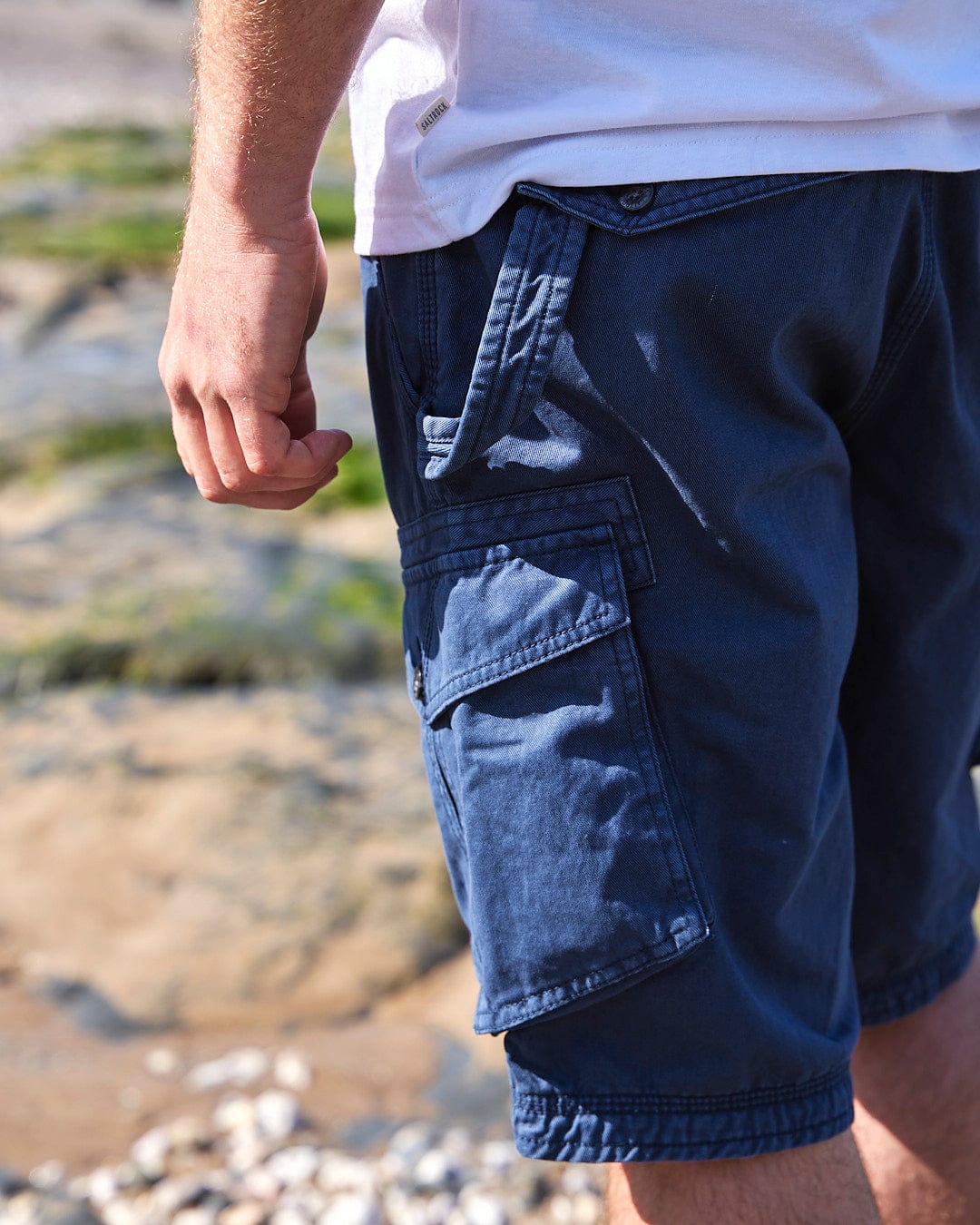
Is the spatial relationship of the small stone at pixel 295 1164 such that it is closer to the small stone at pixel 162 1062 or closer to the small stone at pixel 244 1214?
the small stone at pixel 244 1214

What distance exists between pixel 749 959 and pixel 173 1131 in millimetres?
1393

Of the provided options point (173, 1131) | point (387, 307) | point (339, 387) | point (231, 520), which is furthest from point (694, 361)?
point (339, 387)

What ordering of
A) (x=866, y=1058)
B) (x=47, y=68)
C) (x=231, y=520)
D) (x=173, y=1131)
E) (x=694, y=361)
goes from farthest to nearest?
(x=47, y=68)
(x=231, y=520)
(x=173, y=1131)
(x=866, y=1058)
(x=694, y=361)

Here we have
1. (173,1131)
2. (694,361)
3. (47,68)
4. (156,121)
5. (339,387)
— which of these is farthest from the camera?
(47,68)

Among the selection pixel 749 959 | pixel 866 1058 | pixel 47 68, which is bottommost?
pixel 47 68

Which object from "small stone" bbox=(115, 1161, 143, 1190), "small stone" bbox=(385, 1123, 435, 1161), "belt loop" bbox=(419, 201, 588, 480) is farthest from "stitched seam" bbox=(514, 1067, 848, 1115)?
"small stone" bbox=(115, 1161, 143, 1190)

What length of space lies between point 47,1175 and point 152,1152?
16 centimetres

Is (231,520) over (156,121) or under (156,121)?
over

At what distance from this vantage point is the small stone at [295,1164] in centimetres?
209

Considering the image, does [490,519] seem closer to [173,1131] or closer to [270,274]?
[270,274]

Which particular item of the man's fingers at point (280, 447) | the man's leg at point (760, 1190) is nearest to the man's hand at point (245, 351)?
the man's fingers at point (280, 447)

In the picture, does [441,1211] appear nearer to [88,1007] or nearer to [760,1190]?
[88,1007]

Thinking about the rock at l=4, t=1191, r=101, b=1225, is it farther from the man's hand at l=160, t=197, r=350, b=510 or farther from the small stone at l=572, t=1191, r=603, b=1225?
the man's hand at l=160, t=197, r=350, b=510

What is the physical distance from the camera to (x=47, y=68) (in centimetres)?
2141
